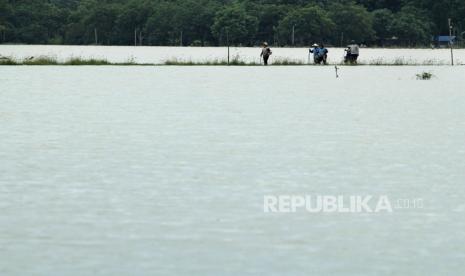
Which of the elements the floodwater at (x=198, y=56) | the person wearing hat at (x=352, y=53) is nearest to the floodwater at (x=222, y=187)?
the person wearing hat at (x=352, y=53)

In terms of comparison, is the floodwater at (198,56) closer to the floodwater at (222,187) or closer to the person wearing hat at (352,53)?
the person wearing hat at (352,53)

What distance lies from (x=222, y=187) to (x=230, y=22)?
135097 mm

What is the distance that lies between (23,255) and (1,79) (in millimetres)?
36380

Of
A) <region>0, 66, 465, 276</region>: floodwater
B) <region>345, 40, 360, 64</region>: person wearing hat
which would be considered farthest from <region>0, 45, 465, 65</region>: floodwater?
<region>0, 66, 465, 276</region>: floodwater

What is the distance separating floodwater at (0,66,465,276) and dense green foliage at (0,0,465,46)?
11950cm

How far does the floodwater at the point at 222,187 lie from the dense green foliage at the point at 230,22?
11950 centimetres

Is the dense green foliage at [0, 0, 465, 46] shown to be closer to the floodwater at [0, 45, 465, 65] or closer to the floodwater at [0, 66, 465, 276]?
the floodwater at [0, 45, 465, 65]

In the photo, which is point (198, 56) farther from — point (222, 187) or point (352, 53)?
point (222, 187)

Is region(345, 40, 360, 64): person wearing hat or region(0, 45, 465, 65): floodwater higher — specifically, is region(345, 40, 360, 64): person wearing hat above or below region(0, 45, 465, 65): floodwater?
above

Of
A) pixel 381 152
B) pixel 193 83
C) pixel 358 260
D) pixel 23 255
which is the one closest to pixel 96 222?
pixel 23 255

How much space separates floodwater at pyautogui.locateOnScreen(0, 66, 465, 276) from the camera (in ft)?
30.4

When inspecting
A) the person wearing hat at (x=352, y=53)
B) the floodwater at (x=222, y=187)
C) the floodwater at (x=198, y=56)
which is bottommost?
the floodwater at (x=198, y=56)

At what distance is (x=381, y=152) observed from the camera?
57.2 ft

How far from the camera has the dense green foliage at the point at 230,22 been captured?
5773 inches
